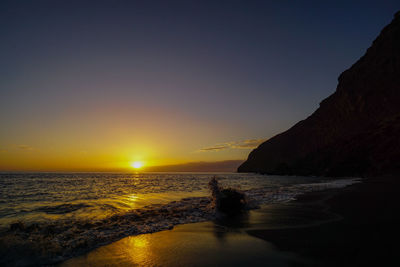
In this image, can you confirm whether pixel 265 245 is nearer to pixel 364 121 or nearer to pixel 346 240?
pixel 346 240

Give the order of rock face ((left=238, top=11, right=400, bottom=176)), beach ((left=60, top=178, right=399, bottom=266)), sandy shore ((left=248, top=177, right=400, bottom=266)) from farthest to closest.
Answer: rock face ((left=238, top=11, right=400, bottom=176)) < beach ((left=60, top=178, right=399, bottom=266)) < sandy shore ((left=248, top=177, right=400, bottom=266))

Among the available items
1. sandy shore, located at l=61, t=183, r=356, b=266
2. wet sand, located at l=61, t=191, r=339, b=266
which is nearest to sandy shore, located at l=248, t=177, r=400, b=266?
sandy shore, located at l=61, t=183, r=356, b=266

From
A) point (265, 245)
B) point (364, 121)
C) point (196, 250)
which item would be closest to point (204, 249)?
point (196, 250)

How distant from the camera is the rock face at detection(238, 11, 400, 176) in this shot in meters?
55.1

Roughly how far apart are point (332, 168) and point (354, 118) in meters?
29.4

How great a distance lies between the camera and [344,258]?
4.60m

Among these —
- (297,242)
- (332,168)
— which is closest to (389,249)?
(297,242)

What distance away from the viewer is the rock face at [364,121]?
181 ft

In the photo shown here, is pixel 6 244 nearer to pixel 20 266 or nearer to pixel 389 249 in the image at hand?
pixel 20 266

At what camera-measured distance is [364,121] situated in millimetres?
80812

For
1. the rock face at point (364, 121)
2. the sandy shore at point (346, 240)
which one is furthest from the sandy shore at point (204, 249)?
the rock face at point (364, 121)

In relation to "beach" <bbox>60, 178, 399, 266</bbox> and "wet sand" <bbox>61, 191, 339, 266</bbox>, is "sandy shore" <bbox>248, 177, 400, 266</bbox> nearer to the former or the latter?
"beach" <bbox>60, 178, 399, 266</bbox>

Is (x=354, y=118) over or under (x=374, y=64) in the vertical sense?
under

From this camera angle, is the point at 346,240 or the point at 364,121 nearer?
the point at 346,240
